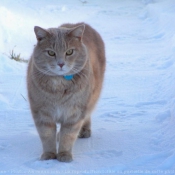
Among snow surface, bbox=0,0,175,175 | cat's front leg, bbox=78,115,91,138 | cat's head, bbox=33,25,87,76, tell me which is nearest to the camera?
cat's head, bbox=33,25,87,76

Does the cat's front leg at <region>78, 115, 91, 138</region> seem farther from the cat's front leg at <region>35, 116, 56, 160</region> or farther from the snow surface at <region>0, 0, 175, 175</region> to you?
the cat's front leg at <region>35, 116, 56, 160</region>

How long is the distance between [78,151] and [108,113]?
1.01m

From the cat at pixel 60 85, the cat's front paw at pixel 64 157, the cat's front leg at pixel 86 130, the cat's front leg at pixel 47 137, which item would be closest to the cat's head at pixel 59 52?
the cat at pixel 60 85

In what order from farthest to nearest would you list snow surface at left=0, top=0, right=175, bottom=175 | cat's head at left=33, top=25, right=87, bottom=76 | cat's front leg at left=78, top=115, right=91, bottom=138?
1. cat's front leg at left=78, top=115, right=91, bottom=138
2. snow surface at left=0, top=0, right=175, bottom=175
3. cat's head at left=33, top=25, right=87, bottom=76

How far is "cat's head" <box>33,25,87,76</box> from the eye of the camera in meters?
3.64

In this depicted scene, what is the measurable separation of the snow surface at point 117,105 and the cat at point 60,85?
0.22m

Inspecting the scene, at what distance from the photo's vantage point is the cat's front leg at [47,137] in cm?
384

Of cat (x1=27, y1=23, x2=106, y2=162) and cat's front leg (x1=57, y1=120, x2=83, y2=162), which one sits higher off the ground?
cat (x1=27, y1=23, x2=106, y2=162)

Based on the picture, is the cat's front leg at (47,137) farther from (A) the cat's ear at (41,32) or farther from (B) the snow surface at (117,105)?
(A) the cat's ear at (41,32)

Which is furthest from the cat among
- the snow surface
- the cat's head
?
the snow surface

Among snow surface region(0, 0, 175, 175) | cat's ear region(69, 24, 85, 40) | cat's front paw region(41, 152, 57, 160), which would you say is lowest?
snow surface region(0, 0, 175, 175)

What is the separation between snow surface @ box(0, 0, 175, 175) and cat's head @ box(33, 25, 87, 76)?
74 centimetres

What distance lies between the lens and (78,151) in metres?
4.12

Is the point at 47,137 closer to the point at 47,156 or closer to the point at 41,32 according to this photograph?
the point at 47,156
